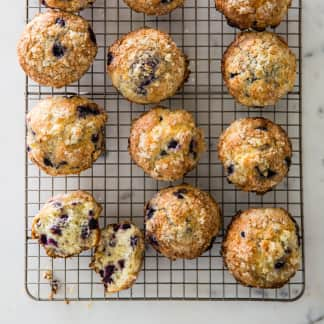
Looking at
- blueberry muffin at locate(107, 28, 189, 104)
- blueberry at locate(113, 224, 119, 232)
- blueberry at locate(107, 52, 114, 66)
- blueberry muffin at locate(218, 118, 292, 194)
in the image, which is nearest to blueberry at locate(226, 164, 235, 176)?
blueberry muffin at locate(218, 118, 292, 194)

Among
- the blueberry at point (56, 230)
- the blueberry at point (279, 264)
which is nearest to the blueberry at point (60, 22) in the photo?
the blueberry at point (56, 230)

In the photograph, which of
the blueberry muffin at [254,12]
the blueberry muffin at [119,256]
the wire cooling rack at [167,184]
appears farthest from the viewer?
the wire cooling rack at [167,184]

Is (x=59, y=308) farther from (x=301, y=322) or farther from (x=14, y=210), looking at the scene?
(x=301, y=322)

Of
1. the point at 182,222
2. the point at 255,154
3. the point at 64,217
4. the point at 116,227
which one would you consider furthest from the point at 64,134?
the point at 255,154

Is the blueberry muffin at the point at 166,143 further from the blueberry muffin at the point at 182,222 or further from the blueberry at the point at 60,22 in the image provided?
the blueberry at the point at 60,22

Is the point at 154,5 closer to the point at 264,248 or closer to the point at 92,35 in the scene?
the point at 92,35

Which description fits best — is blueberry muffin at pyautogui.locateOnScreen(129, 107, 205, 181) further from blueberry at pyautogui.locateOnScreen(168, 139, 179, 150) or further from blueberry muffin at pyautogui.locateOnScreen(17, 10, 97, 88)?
blueberry muffin at pyautogui.locateOnScreen(17, 10, 97, 88)

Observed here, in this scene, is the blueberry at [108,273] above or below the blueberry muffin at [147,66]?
below
